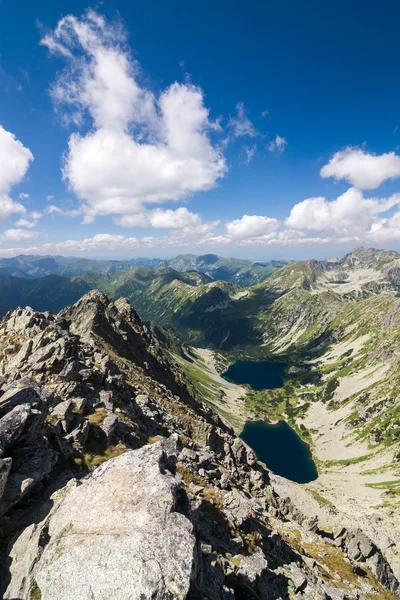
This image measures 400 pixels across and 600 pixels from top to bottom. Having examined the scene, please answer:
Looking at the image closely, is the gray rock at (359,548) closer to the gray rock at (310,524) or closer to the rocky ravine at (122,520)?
the rocky ravine at (122,520)

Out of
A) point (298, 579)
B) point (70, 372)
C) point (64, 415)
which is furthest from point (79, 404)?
point (298, 579)

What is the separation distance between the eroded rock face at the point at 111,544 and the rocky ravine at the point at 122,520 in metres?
0.05

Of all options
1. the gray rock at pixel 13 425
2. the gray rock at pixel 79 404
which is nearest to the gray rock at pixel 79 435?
the gray rock at pixel 79 404

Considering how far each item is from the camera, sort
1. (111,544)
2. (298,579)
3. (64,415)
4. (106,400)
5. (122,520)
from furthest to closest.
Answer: (106,400), (64,415), (298,579), (122,520), (111,544)

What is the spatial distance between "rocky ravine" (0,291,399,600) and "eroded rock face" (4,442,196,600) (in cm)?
5

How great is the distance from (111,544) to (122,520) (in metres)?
1.56

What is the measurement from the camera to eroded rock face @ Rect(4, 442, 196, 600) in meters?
13.3

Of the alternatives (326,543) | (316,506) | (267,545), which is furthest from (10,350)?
(316,506)

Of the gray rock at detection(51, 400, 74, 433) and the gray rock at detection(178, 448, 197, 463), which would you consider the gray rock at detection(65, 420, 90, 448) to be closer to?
the gray rock at detection(51, 400, 74, 433)

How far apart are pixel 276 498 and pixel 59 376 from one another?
45553 millimetres

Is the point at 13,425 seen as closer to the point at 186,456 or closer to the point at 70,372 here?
the point at 70,372

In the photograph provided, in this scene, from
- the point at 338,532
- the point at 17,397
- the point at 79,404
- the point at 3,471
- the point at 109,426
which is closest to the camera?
the point at 3,471

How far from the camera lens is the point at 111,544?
14.6 metres

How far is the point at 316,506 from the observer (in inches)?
3278
